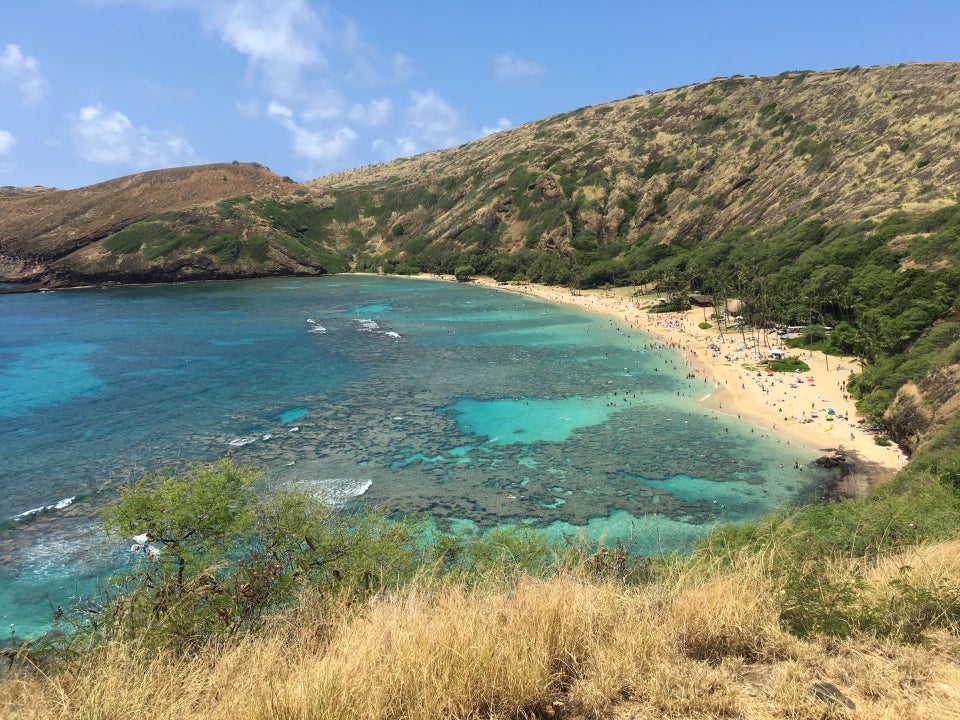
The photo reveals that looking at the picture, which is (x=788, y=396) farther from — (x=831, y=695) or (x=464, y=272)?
(x=464, y=272)

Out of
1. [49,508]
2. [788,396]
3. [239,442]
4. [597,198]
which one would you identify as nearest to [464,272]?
[597,198]

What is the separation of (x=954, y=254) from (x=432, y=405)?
2117 inches

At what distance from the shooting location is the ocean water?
30.3 metres

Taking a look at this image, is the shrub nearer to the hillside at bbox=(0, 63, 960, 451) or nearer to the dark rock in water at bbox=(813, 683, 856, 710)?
the hillside at bbox=(0, 63, 960, 451)

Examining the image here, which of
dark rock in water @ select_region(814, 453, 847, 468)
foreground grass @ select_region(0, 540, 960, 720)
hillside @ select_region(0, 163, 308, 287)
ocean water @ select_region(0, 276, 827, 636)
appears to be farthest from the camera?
hillside @ select_region(0, 163, 308, 287)

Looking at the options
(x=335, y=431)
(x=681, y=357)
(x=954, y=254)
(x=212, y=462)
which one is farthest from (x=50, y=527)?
(x=954, y=254)

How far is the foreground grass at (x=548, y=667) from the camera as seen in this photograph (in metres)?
5.34

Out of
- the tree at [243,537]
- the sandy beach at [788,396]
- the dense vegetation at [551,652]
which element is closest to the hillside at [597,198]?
the sandy beach at [788,396]

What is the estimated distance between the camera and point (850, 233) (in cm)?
7675

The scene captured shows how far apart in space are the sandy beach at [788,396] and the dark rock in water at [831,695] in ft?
105

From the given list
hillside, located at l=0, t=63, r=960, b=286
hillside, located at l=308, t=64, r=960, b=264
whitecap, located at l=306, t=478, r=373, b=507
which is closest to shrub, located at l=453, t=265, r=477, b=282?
hillside, located at l=0, t=63, r=960, b=286

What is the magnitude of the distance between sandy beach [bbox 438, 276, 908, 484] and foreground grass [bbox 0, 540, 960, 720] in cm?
3096

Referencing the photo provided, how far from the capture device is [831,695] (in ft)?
18.2

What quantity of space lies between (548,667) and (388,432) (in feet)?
124
